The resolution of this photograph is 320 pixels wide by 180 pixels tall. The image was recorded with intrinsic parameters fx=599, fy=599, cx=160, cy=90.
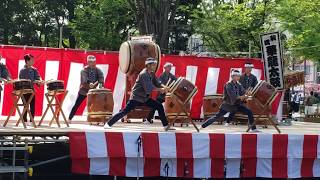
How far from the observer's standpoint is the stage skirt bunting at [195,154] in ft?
33.0

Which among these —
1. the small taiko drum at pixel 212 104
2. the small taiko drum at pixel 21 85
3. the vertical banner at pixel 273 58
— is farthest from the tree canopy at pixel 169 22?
the small taiko drum at pixel 21 85

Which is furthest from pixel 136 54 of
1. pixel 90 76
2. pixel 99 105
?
pixel 99 105

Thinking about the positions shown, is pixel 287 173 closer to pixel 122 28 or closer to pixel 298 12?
pixel 298 12

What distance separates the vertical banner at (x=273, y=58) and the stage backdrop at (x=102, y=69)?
163 cm

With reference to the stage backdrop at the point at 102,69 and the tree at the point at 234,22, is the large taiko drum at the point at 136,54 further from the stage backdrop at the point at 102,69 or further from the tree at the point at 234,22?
the tree at the point at 234,22

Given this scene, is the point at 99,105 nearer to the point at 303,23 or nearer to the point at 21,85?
the point at 21,85

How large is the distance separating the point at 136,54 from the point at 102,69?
1939 millimetres

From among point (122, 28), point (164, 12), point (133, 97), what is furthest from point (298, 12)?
point (133, 97)

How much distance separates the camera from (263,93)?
1214 cm

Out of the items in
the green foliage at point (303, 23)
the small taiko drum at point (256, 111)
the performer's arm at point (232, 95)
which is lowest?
the small taiko drum at point (256, 111)

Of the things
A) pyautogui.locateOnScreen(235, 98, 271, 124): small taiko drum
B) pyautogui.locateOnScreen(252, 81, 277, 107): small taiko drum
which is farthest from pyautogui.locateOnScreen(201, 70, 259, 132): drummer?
pyautogui.locateOnScreen(235, 98, 271, 124): small taiko drum

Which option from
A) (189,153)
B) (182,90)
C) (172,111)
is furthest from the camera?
(172,111)

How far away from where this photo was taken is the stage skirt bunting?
10.0 m

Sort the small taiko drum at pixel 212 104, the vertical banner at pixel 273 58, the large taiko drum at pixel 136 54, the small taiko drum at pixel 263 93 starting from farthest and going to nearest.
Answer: the small taiko drum at pixel 212 104
the vertical banner at pixel 273 58
the large taiko drum at pixel 136 54
the small taiko drum at pixel 263 93
